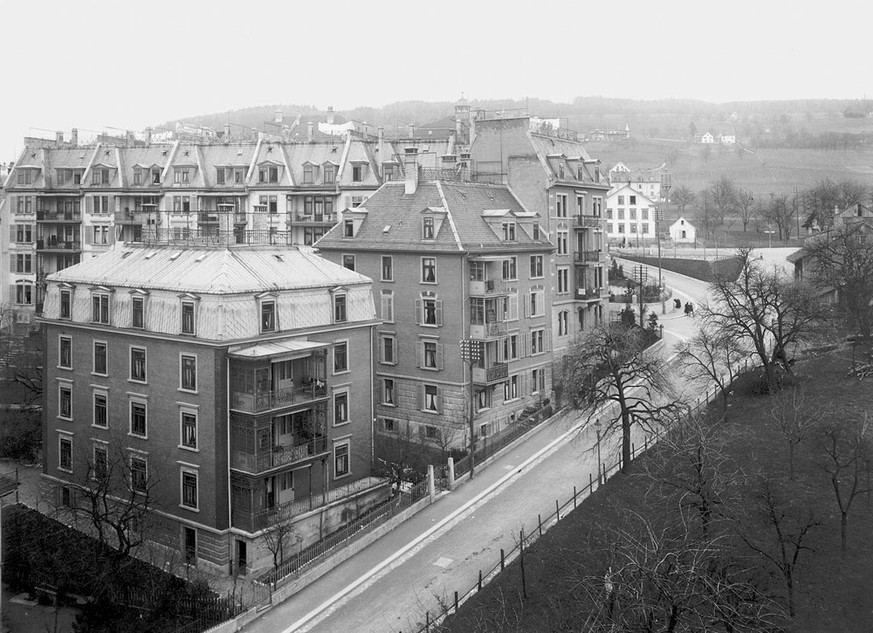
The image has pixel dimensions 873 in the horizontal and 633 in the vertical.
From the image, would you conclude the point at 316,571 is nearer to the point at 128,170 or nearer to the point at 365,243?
the point at 365,243

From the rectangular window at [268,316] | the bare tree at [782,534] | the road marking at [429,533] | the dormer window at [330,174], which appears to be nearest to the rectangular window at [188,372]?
the rectangular window at [268,316]

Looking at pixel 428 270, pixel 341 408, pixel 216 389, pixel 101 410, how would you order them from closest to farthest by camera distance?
→ pixel 216 389 < pixel 341 408 < pixel 101 410 < pixel 428 270

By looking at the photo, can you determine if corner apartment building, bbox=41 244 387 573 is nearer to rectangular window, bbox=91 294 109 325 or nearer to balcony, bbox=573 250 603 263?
rectangular window, bbox=91 294 109 325

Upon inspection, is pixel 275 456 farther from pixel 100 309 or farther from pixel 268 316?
pixel 100 309

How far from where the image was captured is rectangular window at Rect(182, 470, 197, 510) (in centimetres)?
3738

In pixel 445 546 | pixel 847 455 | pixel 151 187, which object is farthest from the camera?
pixel 151 187

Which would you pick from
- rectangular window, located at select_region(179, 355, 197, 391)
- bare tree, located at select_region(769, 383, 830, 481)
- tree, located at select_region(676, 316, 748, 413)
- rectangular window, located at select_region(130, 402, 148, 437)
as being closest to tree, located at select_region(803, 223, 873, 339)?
tree, located at select_region(676, 316, 748, 413)

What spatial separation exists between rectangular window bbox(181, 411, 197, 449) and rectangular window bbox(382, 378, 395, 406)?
1675cm

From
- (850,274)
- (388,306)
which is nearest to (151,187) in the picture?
(388,306)

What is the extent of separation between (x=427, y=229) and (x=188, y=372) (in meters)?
19.2

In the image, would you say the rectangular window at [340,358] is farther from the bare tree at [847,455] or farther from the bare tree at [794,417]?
the bare tree at [847,455]

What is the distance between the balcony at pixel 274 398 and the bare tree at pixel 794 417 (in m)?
21.0

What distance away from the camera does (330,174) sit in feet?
233

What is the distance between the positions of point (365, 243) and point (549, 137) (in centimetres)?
1797
